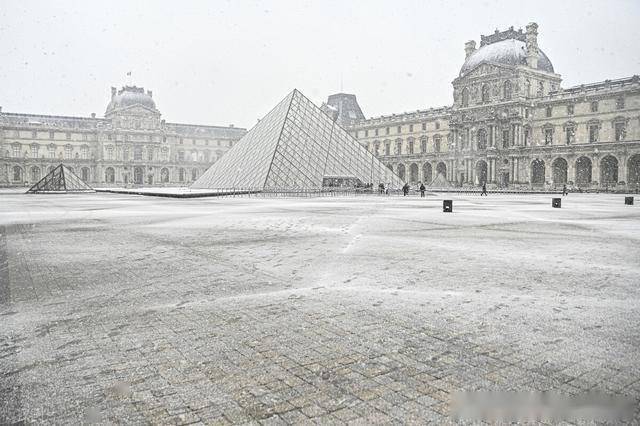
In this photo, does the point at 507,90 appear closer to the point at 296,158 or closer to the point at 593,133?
the point at 593,133

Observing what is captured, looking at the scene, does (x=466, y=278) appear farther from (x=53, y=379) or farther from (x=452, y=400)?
(x=53, y=379)

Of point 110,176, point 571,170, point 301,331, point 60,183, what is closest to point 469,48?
point 571,170

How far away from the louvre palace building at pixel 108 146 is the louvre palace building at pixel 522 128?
118ft

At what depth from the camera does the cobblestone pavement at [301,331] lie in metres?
2.36

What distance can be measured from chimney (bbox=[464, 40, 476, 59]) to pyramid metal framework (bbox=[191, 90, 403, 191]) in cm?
3152

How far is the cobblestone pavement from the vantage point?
2363 millimetres

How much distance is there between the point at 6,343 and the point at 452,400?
2.69 m

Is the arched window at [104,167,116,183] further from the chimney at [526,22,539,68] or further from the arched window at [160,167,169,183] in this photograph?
the chimney at [526,22,539,68]

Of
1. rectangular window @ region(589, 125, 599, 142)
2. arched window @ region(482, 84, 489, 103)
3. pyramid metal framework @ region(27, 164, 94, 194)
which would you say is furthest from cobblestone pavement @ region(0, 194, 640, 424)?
arched window @ region(482, 84, 489, 103)

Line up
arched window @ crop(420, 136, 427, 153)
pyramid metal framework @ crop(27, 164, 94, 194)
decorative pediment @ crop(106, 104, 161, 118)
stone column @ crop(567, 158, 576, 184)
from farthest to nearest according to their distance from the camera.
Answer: decorative pediment @ crop(106, 104, 161, 118) < arched window @ crop(420, 136, 427, 153) < stone column @ crop(567, 158, 576, 184) < pyramid metal framework @ crop(27, 164, 94, 194)

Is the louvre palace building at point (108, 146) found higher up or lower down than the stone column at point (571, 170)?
higher up

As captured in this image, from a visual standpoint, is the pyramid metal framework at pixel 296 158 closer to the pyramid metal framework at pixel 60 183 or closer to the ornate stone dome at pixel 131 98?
the pyramid metal framework at pixel 60 183

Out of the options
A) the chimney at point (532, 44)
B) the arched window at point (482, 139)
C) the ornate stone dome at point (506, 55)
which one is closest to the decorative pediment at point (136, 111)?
the ornate stone dome at point (506, 55)

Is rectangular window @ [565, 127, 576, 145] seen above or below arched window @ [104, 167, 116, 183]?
above
